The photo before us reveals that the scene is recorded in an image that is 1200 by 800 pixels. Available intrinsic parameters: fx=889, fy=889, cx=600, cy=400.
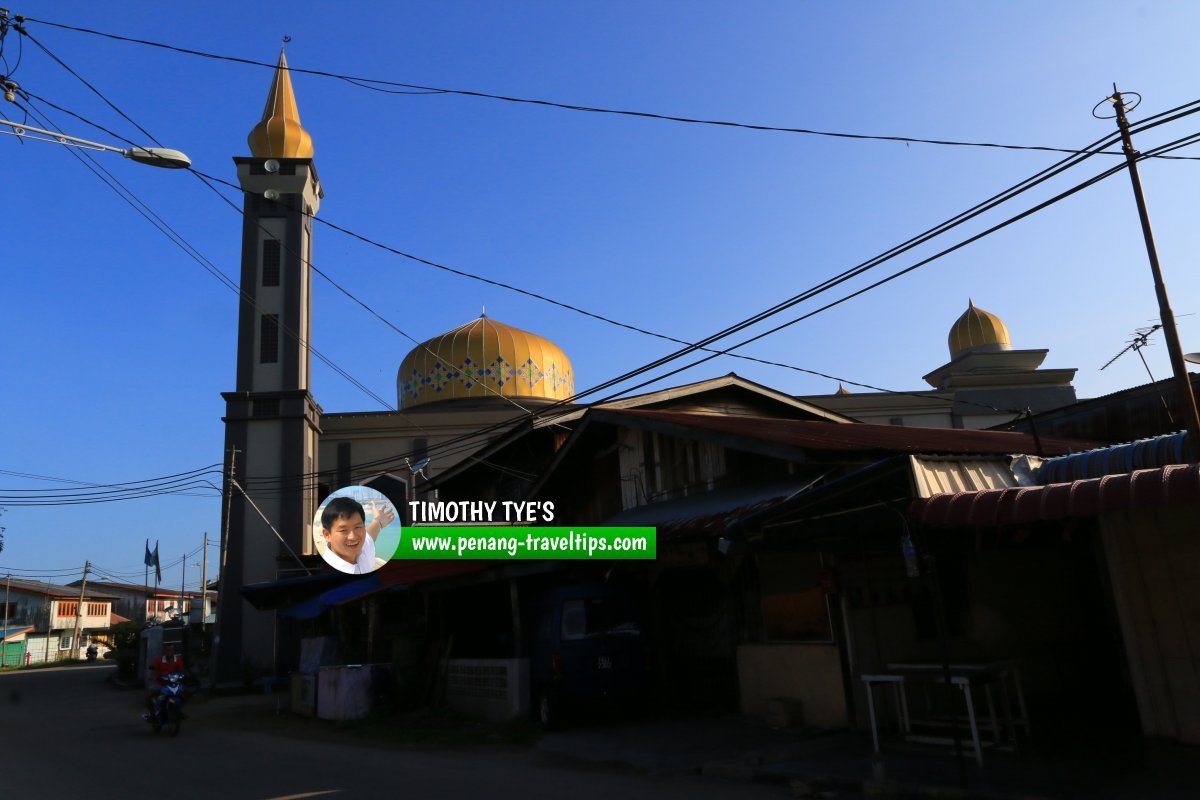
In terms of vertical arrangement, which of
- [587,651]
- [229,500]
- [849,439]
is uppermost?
[229,500]

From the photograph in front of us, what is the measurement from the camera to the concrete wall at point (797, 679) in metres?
11.0

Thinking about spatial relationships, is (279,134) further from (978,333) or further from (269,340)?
(978,333)

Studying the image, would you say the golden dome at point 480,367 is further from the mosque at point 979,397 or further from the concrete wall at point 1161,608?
the concrete wall at point 1161,608

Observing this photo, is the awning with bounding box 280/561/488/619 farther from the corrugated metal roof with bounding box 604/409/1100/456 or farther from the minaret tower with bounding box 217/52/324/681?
the minaret tower with bounding box 217/52/324/681

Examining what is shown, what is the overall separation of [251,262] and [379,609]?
60.8 feet

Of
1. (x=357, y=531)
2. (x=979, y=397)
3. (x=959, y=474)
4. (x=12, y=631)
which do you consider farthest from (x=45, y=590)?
(x=959, y=474)

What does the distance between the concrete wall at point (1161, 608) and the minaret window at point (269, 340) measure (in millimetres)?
27978

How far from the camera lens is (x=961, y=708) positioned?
10.9 m

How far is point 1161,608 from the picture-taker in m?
8.53

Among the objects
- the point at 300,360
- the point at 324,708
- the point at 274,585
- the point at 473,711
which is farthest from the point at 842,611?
the point at 300,360

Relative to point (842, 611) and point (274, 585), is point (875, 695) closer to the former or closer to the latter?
point (842, 611)

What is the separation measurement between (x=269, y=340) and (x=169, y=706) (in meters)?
18.3

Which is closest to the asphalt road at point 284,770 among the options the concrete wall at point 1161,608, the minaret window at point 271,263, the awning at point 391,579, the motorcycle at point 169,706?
the motorcycle at point 169,706

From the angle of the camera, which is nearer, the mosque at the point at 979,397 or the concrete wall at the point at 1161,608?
the concrete wall at the point at 1161,608
